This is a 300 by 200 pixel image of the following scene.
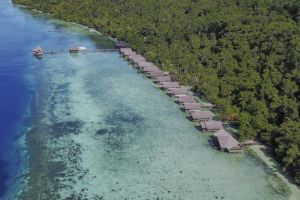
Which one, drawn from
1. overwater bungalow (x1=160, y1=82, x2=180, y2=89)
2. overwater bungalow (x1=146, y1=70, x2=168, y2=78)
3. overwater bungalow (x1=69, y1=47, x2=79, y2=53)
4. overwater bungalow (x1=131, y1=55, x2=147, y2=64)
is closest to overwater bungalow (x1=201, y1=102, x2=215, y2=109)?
overwater bungalow (x1=160, y1=82, x2=180, y2=89)

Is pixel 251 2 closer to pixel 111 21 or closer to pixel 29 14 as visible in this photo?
pixel 111 21

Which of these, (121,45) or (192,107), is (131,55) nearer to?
(121,45)

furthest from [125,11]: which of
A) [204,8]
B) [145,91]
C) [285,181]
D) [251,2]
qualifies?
[285,181]

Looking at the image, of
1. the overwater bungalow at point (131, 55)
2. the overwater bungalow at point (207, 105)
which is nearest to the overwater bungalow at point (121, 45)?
the overwater bungalow at point (131, 55)

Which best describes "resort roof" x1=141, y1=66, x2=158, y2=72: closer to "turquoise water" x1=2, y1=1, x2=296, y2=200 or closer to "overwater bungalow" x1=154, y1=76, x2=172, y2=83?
"turquoise water" x1=2, y1=1, x2=296, y2=200

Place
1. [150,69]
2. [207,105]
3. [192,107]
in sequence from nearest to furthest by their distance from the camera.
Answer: [192,107]
[207,105]
[150,69]

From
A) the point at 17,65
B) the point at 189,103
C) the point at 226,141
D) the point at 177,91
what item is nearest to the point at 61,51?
the point at 17,65

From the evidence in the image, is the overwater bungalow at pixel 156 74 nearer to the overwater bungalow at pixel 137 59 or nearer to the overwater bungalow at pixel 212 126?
the overwater bungalow at pixel 137 59
